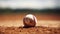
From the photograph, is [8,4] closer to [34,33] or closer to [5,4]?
[5,4]

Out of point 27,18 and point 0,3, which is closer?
point 27,18

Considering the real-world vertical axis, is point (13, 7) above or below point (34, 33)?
above

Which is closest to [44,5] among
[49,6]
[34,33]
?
[49,6]

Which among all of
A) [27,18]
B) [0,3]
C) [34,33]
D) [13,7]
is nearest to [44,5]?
[13,7]

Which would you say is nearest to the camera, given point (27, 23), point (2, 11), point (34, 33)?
point (34, 33)

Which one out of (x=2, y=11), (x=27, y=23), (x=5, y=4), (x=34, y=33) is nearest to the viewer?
(x=34, y=33)

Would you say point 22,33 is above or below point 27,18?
below

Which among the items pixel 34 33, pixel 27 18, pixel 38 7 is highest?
pixel 38 7

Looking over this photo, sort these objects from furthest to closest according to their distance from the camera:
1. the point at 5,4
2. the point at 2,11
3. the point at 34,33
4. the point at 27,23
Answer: the point at 5,4 → the point at 2,11 → the point at 27,23 → the point at 34,33

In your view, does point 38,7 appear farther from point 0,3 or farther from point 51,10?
point 0,3
